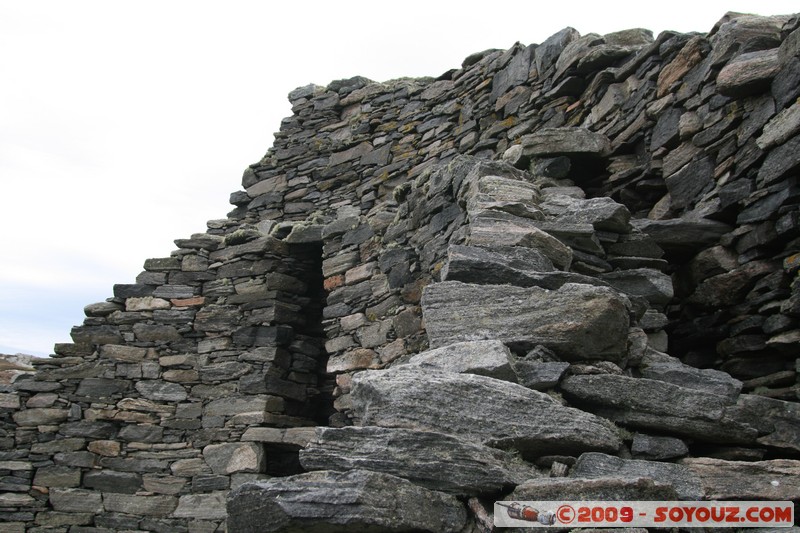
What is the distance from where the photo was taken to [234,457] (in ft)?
29.3

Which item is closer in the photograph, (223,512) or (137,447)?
(223,512)

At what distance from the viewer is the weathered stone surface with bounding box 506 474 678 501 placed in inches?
108

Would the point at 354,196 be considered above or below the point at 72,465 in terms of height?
above

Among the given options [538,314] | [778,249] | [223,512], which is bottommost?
[223,512]

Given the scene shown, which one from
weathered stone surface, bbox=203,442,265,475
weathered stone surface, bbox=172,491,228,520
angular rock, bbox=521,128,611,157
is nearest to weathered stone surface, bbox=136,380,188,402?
weathered stone surface, bbox=203,442,265,475

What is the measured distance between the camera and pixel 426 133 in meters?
10.9

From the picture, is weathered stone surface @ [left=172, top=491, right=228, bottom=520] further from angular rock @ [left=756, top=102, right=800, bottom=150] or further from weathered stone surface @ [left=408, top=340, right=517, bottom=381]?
angular rock @ [left=756, top=102, right=800, bottom=150]

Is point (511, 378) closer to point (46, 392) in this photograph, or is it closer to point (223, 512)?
point (223, 512)

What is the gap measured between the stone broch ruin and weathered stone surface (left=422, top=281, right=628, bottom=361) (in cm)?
2

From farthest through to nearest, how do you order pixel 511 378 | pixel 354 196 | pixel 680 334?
pixel 354 196, pixel 680 334, pixel 511 378

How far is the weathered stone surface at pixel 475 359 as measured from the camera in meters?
3.53

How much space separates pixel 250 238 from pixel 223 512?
3.61m

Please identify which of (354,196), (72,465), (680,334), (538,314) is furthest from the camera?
(354,196)

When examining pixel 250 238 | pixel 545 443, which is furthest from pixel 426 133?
pixel 545 443
